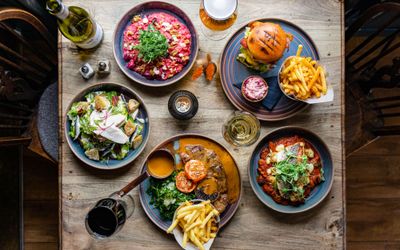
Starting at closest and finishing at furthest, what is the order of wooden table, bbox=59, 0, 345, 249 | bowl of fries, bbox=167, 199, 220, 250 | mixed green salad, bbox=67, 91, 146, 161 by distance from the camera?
bowl of fries, bbox=167, 199, 220, 250, mixed green salad, bbox=67, 91, 146, 161, wooden table, bbox=59, 0, 345, 249

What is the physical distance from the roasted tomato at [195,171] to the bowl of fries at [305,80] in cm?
54

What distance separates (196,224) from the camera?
6.32 ft

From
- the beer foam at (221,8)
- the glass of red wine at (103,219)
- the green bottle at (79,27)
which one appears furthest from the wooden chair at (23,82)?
the beer foam at (221,8)

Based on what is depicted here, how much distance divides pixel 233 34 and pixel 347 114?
869 mm

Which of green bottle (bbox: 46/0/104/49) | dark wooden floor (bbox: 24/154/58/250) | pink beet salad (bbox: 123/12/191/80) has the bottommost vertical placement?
dark wooden floor (bbox: 24/154/58/250)

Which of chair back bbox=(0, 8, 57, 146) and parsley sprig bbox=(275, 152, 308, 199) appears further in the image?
chair back bbox=(0, 8, 57, 146)

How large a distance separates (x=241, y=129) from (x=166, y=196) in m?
0.50

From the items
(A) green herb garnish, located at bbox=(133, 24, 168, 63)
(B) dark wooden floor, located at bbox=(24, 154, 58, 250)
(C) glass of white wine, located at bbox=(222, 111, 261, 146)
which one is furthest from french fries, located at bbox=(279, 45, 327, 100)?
(B) dark wooden floor, located at bbox=(24, 154, 58, 250)

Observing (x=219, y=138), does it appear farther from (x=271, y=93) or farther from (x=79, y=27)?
(x=79, y=27)

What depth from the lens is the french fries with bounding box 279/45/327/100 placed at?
1.99 meters

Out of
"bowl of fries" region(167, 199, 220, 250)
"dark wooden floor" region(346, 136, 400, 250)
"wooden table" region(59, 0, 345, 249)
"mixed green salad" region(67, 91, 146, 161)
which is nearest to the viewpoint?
"bowl of fries" region(167, 199, 220, 250)

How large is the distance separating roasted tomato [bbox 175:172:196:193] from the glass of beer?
2.39 ft

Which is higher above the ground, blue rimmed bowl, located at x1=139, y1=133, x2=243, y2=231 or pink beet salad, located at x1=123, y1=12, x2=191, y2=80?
pink beet salad, located at x1=123, y1=12, x2=191, y2=80

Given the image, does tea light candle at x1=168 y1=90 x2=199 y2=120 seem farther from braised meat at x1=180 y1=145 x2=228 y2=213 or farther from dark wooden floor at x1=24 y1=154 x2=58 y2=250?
dark wooden floor at x1=24 y1=154 x2=58 y2=250
